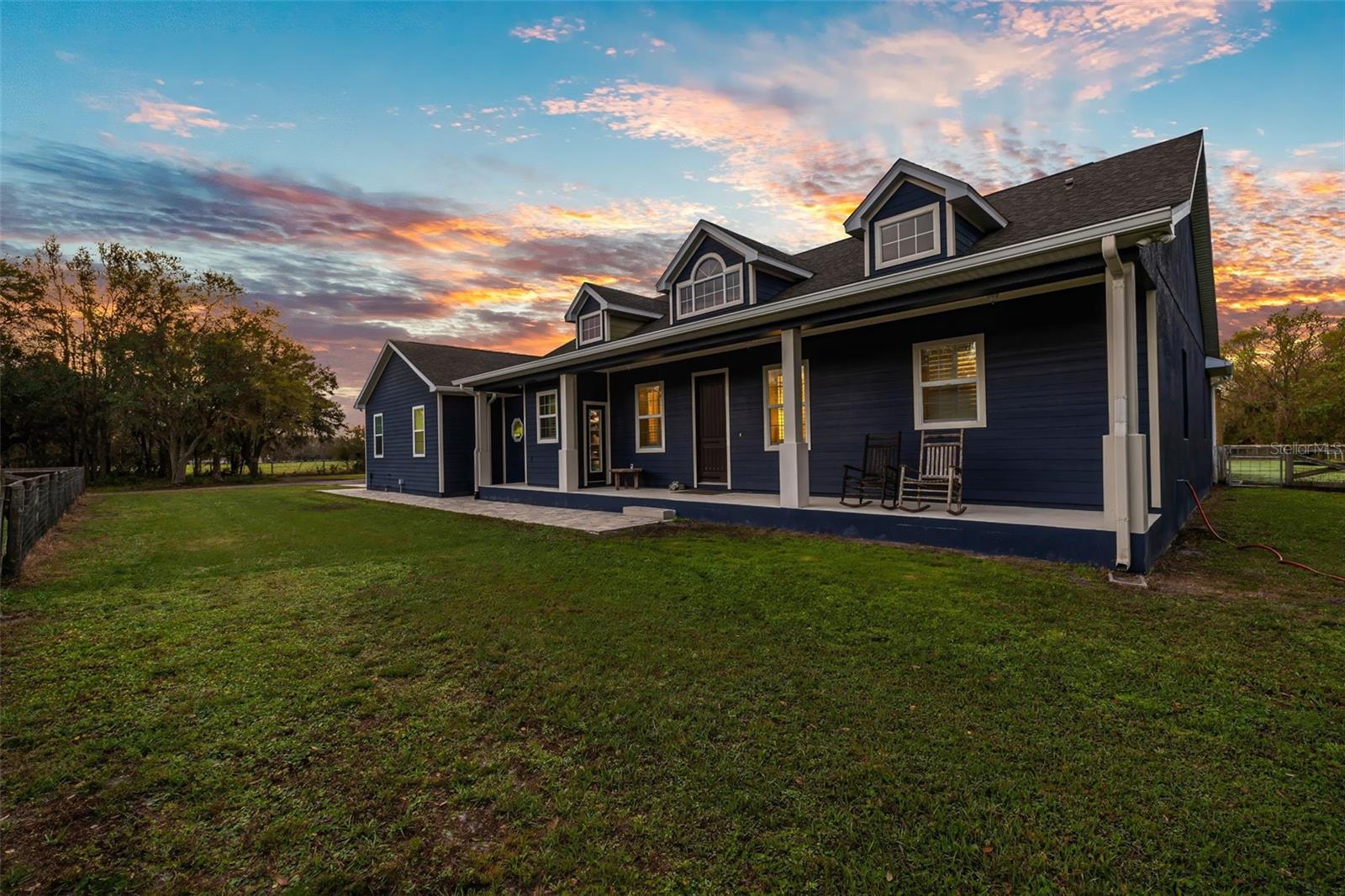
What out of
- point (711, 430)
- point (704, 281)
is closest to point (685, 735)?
point (711, 430)

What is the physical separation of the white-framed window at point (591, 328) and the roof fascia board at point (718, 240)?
2.17m

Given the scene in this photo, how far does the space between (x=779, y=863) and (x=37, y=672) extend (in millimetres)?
4317

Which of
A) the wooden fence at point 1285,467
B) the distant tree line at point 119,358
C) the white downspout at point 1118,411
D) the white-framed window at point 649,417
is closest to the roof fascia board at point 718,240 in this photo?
the white-framed window at point 649,417

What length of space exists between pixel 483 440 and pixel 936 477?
10665 millimetres

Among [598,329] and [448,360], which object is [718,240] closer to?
[598,329]

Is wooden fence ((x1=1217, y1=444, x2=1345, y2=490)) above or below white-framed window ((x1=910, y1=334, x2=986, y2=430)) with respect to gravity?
below

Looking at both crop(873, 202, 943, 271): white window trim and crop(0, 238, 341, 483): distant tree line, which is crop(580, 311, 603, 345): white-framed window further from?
crop(0, 238, 341, 483): distant tree line

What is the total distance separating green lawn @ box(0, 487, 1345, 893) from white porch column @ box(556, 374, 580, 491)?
→ 6.36m

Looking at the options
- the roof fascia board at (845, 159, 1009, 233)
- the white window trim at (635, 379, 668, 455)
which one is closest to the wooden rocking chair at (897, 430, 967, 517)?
the roof fascia board at (845, 159, 1009, 233)

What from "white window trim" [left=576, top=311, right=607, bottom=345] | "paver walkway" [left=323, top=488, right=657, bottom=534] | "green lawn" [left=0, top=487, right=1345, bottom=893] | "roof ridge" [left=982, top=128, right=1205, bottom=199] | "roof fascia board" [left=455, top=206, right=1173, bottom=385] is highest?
"roof ridge" [left=982, top=128, right=1205, bottom=199]

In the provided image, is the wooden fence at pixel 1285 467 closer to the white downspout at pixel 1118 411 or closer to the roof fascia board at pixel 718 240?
the white downspout at pixel 1118 411

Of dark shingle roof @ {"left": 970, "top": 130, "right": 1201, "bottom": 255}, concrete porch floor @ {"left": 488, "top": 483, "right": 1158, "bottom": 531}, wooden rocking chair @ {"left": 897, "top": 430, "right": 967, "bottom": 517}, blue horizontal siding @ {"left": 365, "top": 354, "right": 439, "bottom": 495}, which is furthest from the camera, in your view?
blue horizontal siding @ {"left": 365, "top": 354, "right": 439, "bottom": 495}

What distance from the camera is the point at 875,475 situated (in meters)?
7.25

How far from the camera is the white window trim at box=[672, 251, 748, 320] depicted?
9.86m
